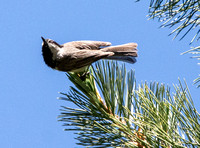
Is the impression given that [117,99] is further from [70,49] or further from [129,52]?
[70,49]

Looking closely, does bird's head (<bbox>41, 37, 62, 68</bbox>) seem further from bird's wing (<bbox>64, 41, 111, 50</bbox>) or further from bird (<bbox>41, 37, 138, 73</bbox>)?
bird's wing (<bbox>64, 41, 111, 50</bbox>)

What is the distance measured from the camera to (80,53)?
125 inches

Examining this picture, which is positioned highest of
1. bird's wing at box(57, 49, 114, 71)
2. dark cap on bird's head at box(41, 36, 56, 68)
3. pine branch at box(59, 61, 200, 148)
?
dark cap on bird's head at box(41, 36, 56, 68)

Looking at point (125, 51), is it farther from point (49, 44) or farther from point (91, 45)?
point (49, 44)

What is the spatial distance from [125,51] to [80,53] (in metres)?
0.48

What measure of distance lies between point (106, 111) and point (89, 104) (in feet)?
0.42

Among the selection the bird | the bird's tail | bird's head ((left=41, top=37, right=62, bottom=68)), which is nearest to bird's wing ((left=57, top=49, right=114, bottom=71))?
the bird

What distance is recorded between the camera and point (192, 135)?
1402 mm

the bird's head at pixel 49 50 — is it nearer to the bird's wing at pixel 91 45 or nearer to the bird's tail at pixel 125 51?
the bird's wing at pixel 91 45

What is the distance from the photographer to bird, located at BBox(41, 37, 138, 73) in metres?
2.95

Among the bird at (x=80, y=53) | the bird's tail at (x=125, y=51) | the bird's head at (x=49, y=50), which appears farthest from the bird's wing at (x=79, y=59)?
the bird's tail at (x=125, y=51)

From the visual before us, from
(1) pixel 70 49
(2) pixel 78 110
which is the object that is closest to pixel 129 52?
(1) pixel 70 49

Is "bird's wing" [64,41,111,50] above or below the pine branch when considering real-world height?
above

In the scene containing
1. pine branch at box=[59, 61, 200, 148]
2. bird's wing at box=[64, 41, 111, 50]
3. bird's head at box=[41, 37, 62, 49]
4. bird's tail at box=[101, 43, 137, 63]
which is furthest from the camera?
Answer: bird's head at box=[41, 37, 62, 49]
